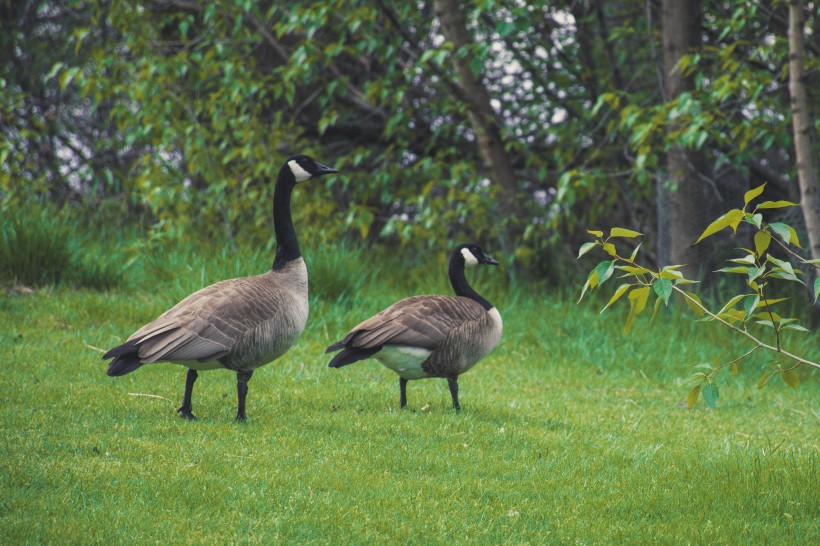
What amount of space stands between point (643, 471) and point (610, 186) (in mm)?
7184

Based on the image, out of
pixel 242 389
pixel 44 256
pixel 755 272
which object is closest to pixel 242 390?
pixel 242 389

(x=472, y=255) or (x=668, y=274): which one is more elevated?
(x=668, y=274)

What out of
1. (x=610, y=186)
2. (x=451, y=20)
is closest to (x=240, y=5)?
(x=451, y=20)

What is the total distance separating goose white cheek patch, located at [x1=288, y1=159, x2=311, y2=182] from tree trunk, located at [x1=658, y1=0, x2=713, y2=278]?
5912 millimetres

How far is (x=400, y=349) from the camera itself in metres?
6.51

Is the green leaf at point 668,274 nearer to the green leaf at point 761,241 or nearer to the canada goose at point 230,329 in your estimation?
the green leaf at point 761,241

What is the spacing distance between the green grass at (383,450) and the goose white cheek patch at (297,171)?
6.15 ft

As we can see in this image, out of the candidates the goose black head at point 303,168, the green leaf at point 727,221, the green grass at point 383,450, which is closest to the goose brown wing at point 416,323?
the green grass at point 383,450

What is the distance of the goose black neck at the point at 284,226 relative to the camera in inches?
264

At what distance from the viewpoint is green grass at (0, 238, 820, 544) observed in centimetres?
448

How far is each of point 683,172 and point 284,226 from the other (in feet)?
21.4

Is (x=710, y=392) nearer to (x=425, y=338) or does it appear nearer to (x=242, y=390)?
(x=425, y=338)

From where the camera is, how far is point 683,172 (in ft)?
37.1

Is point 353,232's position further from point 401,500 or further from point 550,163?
point 401,500
